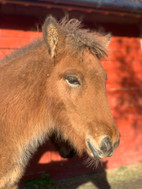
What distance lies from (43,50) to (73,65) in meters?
0.55

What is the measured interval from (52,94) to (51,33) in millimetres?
777

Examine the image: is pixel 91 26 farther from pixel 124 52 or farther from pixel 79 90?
pixel 79 90

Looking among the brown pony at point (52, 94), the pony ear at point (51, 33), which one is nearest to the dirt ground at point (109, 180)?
the brown pony at point (52, 94)

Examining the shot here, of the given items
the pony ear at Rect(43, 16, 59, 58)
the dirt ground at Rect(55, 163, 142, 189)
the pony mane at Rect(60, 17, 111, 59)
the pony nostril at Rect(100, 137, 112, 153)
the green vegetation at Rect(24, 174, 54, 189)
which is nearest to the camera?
the pony nostril at Rect(100, 137, 112, 153)

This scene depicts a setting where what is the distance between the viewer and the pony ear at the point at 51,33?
9.27 feet

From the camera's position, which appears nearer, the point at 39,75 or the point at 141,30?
the point at 39,75

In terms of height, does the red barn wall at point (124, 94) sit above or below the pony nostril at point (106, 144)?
below

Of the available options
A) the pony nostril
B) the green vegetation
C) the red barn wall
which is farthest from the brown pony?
the red barn wall

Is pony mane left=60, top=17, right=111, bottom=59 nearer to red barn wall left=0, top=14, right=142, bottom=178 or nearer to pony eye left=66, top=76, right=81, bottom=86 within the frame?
pony eye left=66, top=76, right=81, bottom=86

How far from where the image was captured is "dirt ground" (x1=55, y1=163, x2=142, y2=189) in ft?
18.9

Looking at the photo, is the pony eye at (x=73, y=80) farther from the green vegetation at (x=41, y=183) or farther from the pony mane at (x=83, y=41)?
the green vegetation at (x=41, y=183)

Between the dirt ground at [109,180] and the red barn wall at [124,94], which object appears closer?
the dirt ground at [109,180]

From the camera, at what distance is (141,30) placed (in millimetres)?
6902

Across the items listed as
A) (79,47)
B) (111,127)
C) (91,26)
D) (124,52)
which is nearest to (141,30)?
(124,52)
